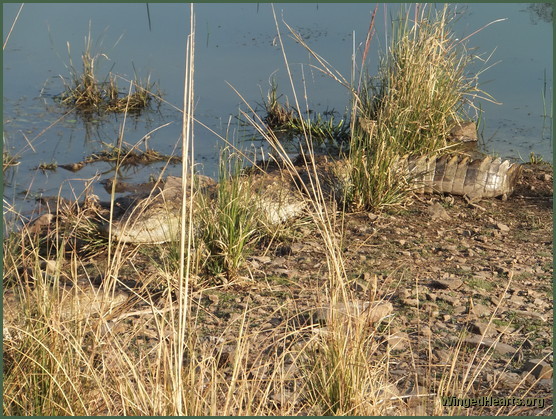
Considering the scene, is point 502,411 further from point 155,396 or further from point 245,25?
point 245,25

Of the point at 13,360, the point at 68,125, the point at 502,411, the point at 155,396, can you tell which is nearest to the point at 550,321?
the point at 502,411

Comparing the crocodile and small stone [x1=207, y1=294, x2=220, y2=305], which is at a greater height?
the crocodile

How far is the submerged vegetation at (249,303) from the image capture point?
9.91 feet

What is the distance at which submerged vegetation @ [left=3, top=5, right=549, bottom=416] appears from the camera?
302 centimetres

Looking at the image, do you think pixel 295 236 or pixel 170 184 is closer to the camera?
pixel 295 236

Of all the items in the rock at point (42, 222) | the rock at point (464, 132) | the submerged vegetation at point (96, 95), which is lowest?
the rock at point (42, 222)

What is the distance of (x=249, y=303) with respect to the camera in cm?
457

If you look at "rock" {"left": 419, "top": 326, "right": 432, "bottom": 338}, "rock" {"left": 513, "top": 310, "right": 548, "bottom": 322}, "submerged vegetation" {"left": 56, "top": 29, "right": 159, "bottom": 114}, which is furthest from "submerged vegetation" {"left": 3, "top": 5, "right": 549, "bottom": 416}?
"submerged vegetation" {"left": 56, "top": 29, "right": 159, "bottom": 114}

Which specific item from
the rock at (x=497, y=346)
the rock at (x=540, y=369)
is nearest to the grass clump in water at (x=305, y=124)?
the rock at (x=497, y=346)

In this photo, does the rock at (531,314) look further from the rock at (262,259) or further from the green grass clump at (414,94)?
the green grass clump at (414,94)

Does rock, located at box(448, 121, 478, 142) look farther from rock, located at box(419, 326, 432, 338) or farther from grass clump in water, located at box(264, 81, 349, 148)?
rock, located at box(419, 326, 432, 338)

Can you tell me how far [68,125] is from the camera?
927cm

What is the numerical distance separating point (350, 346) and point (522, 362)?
1.15 meters

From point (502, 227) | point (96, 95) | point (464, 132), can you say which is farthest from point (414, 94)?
point (96, 95)
